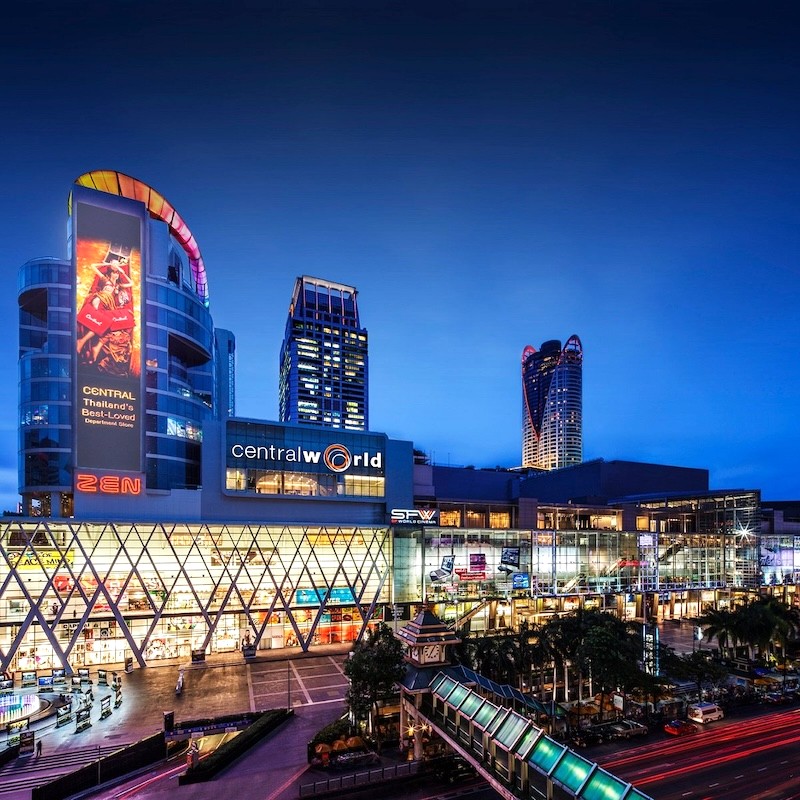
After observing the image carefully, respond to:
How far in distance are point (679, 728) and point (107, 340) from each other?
7416cm

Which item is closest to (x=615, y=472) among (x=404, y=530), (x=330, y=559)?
(x=404, y=530)

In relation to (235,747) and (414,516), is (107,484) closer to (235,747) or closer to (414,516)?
(414,516)

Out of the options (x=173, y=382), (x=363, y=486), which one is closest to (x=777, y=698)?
(x=363, y=486)

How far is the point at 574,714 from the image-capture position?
43.9 meters

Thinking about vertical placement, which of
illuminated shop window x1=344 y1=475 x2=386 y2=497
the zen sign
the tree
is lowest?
the tree

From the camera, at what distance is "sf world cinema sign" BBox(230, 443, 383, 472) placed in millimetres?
72438

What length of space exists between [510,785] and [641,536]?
68978 mm

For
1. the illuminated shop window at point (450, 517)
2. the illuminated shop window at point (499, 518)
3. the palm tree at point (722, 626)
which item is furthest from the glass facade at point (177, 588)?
the palm tree at point (722, 626)

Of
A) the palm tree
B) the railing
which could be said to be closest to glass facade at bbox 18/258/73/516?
the railing

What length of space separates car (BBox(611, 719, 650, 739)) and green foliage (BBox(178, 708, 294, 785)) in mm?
25523

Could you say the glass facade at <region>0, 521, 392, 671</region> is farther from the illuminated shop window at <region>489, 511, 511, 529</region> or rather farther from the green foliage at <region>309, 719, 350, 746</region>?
the green foliage at <region>309, 719, 350, 746</region>

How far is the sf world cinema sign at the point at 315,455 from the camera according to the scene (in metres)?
72.4

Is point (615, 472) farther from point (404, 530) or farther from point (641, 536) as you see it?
point (404, 530)

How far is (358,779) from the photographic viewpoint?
3322cm
